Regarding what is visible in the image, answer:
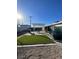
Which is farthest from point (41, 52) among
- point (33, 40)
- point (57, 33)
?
point (57, 33)

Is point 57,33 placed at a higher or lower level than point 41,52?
higher

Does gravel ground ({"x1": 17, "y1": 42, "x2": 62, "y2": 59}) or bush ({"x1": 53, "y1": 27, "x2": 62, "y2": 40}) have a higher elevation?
bush ({"x1": 53, "y1": 27, "x2": 62, "y2": 40})

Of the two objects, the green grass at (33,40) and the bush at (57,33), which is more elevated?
the bush at (57,33)

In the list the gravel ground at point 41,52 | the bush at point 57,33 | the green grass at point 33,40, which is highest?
the bush at point 57,33

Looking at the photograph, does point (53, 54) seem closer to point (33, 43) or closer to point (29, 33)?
point (33, 43)

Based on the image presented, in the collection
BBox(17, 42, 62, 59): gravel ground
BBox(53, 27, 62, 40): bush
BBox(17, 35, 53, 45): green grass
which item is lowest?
BBox(17, 42, 62, 59): gravel ground

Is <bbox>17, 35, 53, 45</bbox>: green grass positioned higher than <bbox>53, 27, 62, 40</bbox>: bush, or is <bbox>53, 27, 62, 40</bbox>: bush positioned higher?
<bbox>53, 27, 62, 40</bbox>: bush

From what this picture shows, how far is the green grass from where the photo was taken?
6.44 ft

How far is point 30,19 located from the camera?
6.56 ft

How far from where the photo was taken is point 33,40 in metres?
2.00

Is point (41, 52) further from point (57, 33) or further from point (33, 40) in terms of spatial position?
point (57, 33)

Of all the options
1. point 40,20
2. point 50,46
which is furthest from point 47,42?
point 40,20

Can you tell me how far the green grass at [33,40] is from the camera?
1.96m
